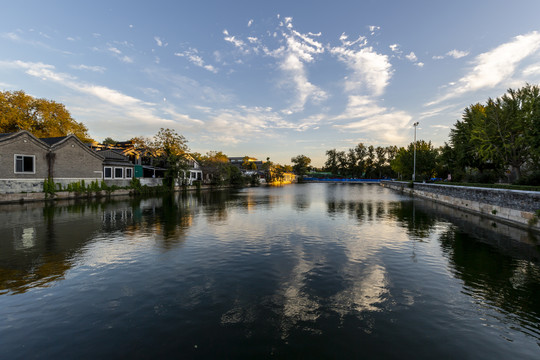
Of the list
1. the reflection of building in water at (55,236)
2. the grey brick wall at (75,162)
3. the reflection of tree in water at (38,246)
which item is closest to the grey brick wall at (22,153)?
the grey brick wall at (75,162)

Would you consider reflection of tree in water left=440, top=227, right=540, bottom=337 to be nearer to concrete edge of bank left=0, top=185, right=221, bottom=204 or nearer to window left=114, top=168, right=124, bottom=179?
concrete edge of bank left=0, top=185, right=221, bottom=204

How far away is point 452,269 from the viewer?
10.1 m

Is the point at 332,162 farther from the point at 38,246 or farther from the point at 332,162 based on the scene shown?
the point at 38,246

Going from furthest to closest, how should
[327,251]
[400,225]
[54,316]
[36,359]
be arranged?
1. [400,225]
2. [327,251]
3. [54,316]
4. [36,359]

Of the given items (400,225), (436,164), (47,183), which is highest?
(436,164)

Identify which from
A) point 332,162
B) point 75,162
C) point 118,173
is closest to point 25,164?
point 75,162

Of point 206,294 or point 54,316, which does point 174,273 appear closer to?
point 206,294

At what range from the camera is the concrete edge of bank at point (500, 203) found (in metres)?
17.3

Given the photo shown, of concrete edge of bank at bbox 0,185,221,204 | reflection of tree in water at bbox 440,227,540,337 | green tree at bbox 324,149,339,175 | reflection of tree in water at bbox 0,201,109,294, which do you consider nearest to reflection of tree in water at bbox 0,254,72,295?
reflection of tree in water at bbox 0,201,109,294

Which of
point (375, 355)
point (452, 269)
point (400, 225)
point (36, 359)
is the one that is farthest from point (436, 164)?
point (36, 359)

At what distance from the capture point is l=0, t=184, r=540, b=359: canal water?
545cm

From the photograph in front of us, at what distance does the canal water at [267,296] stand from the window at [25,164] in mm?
24783

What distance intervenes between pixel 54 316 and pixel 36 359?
1.70 metres

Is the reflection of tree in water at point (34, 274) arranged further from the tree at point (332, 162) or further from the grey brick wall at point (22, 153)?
the tree at point (332, 162)
